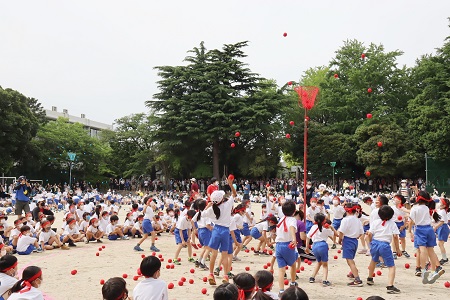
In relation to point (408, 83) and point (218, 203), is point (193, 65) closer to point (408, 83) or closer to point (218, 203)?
point (408, 83)

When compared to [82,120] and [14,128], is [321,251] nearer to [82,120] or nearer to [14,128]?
[14,128]

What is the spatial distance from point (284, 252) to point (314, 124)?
135ft

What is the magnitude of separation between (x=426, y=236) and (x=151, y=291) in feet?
21.1

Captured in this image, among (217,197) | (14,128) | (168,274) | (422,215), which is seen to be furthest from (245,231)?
(14,128)

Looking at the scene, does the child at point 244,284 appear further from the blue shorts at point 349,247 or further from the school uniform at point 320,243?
the blue shorts at point 349,247

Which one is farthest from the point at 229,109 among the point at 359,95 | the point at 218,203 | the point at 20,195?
the point at 218,203

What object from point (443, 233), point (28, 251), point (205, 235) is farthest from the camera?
point (28, 251)

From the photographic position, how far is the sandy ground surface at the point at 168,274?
8.11 meters

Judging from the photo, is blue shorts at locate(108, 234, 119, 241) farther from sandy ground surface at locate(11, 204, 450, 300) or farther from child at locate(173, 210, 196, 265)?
child at locate(173, 210, 196, 265)

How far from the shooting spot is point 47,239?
1318cm

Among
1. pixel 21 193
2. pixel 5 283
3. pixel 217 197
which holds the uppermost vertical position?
pixel 217 197

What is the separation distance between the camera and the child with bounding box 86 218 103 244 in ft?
48.0

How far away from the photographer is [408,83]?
45156 mm

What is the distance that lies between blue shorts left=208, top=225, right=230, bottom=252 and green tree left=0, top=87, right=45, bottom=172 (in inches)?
1341
